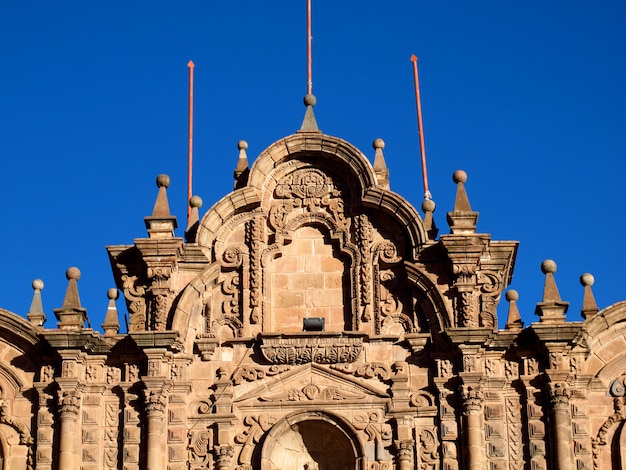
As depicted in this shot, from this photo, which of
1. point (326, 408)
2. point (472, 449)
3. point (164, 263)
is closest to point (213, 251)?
point (164, 263)

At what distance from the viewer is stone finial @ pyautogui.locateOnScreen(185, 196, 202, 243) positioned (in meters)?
39.7

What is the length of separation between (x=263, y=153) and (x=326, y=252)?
2553 millimetres

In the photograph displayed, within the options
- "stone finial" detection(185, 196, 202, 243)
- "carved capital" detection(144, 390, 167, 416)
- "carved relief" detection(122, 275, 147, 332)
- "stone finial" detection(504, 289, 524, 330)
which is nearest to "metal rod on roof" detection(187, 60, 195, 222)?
"stone finial" detection(185, 196, 202, 243)

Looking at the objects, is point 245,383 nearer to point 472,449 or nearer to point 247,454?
point 247,454

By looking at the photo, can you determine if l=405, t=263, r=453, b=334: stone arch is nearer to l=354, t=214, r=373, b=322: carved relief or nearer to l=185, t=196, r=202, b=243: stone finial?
l=354, t=214, r=373, b=322: carved relief

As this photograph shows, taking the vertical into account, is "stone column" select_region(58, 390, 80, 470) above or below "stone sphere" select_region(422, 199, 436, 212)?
below

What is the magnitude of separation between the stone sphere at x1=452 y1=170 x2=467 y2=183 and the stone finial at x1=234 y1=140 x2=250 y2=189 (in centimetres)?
449

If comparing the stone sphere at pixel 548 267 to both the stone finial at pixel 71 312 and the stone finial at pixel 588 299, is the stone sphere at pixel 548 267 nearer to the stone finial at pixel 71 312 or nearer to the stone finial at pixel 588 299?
the stone finial at pixel 588 299

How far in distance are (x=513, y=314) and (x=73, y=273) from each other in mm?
→ 9420

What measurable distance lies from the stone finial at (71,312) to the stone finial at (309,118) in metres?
→ 6.04

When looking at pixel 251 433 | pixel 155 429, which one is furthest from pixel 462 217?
pixel 155 429

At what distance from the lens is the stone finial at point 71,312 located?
38219 mm

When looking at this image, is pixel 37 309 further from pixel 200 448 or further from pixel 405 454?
pixel 405 454

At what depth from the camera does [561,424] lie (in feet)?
121
